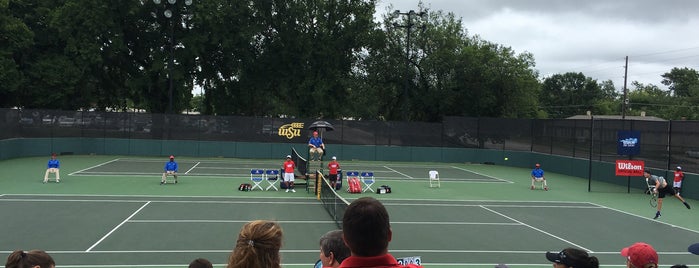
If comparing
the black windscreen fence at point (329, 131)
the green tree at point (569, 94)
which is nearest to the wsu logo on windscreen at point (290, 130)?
the black windscreen fence at point (329, 131)

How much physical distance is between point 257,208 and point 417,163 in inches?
910

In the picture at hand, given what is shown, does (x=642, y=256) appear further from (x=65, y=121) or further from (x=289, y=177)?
(x=65, y=121)

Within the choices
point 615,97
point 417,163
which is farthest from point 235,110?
point 615,97

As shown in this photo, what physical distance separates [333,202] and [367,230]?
1455 cm

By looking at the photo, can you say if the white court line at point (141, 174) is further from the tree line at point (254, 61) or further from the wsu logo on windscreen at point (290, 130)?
the tree line at point (254, 61)

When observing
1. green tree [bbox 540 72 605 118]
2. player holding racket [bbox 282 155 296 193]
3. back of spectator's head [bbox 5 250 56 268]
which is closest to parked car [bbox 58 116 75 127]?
player holding racket [bbox 282 155 296 193]

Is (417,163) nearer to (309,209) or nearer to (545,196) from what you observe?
(545,196)

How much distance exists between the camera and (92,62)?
43.4m

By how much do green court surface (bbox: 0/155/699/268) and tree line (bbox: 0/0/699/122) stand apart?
17.3 m

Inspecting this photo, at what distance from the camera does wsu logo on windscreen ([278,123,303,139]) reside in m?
40.4

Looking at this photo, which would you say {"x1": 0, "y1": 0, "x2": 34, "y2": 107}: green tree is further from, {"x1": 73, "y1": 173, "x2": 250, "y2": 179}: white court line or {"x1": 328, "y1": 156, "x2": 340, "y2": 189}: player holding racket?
{"x1": 328, "y1": 156, "x2": 340, "y2": 189}: player holding racket

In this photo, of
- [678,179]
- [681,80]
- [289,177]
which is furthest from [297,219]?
[681,80]

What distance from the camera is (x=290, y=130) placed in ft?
133

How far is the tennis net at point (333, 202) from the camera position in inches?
618
